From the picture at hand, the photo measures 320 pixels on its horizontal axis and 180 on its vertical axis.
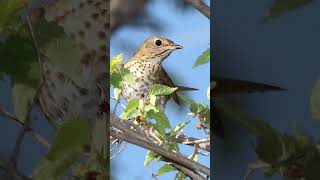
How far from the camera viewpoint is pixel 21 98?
25.6 inches

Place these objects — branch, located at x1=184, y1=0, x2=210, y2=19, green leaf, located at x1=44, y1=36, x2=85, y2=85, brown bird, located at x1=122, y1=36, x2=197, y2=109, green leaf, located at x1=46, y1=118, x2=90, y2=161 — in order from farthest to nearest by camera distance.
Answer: brown bird, located at x1=122, y1=36, x2=197, y2=109 → branch, located at x1=184, y1=0, x2=210, y2=19 → green leaf, located at x1=44, y1=36, x2=85, y2=85 → green leaf, located at x1=46, y1=118, x2=90, y2=161

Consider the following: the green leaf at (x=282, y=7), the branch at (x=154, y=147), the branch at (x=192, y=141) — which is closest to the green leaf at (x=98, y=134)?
the branch at (x=154, y=147)

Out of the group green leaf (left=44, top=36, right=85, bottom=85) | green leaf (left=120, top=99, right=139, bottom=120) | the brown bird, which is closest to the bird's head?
the brown bird

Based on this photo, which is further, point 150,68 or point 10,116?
point 150,68

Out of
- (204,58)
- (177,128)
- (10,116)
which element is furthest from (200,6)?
(10,116)

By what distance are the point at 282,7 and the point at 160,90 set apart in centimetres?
28

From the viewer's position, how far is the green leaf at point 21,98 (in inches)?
25.3

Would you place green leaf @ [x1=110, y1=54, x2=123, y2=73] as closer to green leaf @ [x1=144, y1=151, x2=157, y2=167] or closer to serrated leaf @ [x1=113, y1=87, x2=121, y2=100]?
serrated leaf @ [x1=113, y1=87, x2=121, y2=100]

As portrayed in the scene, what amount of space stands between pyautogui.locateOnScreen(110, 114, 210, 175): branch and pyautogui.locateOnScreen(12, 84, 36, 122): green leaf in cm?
13

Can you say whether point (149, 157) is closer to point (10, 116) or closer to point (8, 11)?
point (10, 116)

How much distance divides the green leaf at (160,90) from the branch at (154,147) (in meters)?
0.09

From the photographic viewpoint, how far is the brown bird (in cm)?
85

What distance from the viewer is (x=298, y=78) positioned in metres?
0.65

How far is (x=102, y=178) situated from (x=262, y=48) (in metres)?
0.26
